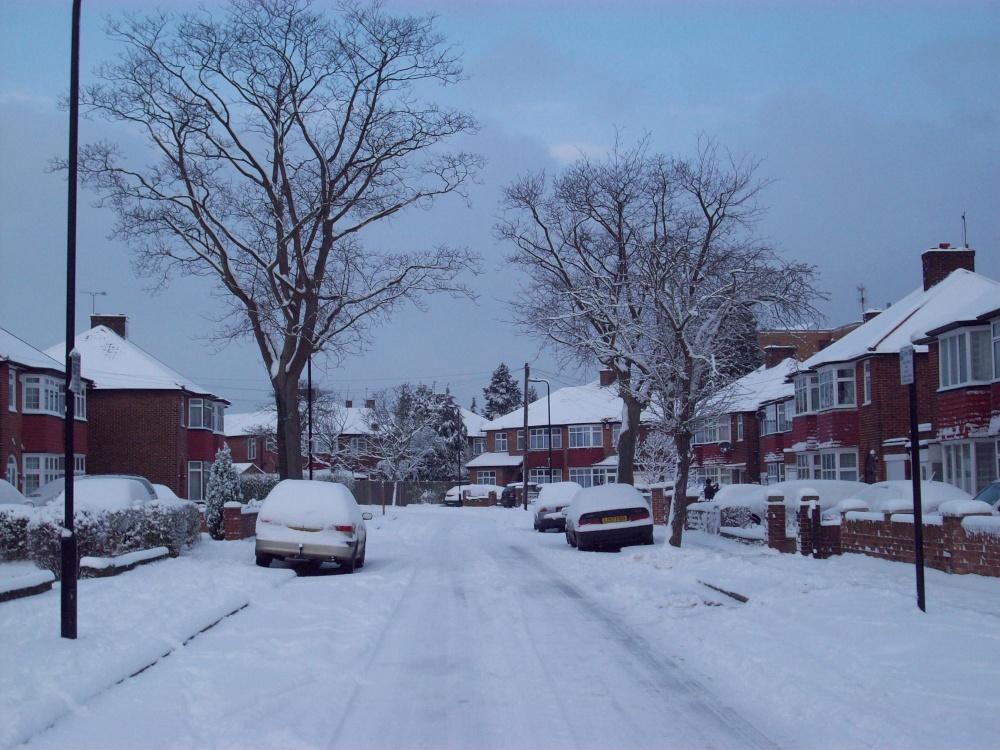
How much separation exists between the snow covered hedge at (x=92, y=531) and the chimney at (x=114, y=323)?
1213 inches

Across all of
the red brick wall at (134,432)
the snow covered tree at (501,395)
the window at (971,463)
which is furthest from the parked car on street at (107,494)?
the snow covered tree at (501,395)

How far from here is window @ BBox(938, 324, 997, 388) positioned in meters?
25.8

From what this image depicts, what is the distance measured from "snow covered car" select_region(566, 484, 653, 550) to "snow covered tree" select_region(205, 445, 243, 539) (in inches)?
427

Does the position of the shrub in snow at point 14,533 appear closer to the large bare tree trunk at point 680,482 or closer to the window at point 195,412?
the large bare tree trunk at point 680,482

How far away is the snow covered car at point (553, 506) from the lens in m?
34.7

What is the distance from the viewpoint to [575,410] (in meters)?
78.9

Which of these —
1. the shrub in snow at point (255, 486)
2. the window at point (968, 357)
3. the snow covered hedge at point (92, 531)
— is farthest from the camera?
the shrub in snow at point (255, 486)

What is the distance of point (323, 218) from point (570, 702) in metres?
23.4

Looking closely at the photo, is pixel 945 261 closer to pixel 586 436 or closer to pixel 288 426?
pixel 288 426

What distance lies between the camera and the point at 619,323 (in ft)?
79.7

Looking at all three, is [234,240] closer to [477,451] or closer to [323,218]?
[323,218]

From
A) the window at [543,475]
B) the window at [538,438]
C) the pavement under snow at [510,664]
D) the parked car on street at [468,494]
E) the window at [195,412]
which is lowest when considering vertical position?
the parked car on street at [468,494]

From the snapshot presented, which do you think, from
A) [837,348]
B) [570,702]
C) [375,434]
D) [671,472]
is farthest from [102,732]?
[375,434]

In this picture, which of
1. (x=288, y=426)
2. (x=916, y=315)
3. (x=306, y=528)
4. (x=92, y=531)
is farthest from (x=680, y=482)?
(x=916, y=315)
